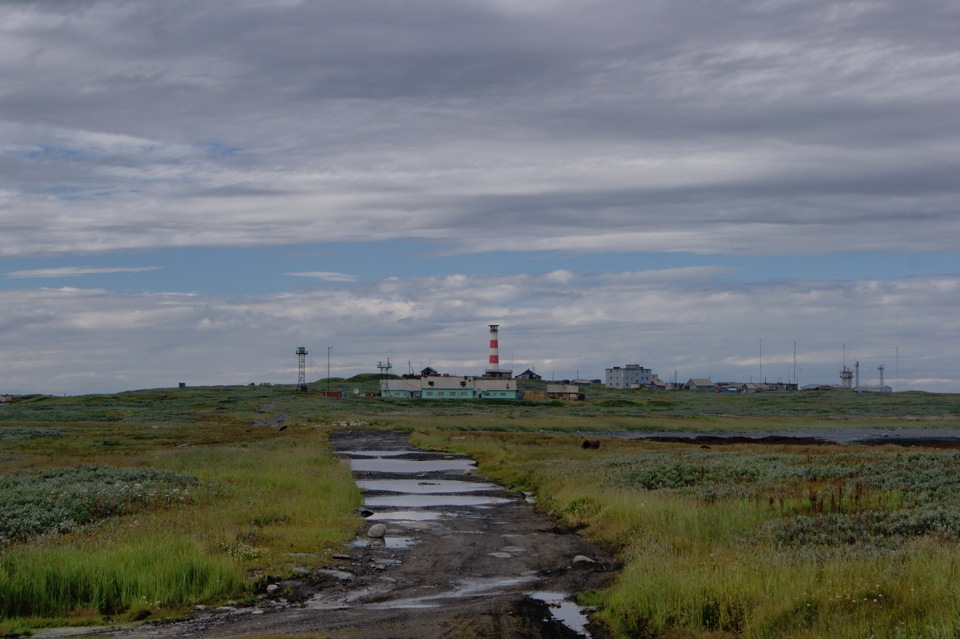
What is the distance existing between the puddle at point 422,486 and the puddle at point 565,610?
51.7 feet

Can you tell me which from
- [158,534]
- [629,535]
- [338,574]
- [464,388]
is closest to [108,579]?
[158,534]

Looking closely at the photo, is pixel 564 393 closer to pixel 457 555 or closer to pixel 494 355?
pixel 494 355

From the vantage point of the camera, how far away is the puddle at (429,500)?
2711 centimetres

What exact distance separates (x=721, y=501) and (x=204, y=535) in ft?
37.7

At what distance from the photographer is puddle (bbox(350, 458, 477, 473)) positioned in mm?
39281

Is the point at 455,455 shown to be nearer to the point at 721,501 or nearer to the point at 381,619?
the point at 721,501

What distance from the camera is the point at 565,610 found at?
45.7 ft

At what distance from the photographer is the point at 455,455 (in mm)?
48156

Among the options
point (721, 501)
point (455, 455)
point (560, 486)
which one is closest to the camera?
point (721, 501)

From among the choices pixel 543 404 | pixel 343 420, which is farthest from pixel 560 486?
pixel 543 404

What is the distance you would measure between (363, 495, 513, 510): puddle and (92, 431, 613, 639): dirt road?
0.29 feet

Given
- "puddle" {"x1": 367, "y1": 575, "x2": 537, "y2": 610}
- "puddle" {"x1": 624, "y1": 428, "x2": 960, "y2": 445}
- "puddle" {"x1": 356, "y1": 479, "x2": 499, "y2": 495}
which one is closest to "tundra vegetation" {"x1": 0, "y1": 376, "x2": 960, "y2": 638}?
"puddle" {"x1": 356, "y1": 479, "x2": 499, "y2": 495}

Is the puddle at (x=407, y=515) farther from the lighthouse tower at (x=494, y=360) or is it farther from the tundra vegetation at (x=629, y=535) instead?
the lighthouse tower at (x=494, y=360)

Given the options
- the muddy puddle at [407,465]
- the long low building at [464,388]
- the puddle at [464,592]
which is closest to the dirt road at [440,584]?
the puddle at [464,592]
